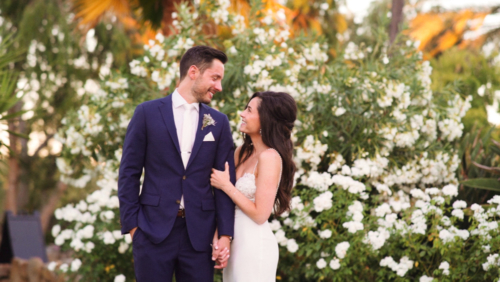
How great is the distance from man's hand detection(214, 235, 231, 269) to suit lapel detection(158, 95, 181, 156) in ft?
1.83

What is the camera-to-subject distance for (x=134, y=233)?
108 inches

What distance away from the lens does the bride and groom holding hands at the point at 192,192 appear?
8.94ft

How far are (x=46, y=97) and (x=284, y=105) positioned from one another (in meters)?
9.20

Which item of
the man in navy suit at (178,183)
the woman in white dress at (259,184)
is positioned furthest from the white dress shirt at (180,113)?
the woman in white dress at (259,184)

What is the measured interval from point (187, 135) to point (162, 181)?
0.29 metres

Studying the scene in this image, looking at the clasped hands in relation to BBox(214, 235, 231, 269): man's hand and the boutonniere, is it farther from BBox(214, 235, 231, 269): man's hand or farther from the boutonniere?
the boutonniere

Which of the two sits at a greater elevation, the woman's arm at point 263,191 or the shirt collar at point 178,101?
the shirt collar at point 178,101

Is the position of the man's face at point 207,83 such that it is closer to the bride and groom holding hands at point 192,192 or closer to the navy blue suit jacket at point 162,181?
the bride and groom holding hands at point 192,192

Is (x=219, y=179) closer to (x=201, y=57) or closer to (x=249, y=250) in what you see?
(x=249, y=250)

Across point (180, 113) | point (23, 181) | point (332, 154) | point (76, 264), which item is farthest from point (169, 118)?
point (23, 181)

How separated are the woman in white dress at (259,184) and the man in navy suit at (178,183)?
0.11 meters

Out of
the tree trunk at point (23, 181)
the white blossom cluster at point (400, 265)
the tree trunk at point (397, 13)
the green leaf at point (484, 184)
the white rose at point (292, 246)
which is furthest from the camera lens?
the tree trunk at point (23, 181)

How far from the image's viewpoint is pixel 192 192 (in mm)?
2779

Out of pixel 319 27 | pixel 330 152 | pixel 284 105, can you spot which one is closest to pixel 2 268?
pixel 330 152
